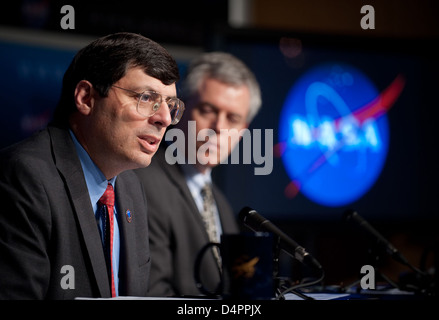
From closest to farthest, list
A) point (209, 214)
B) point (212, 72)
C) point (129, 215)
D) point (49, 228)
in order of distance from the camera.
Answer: point (49, 228), point (129, 215), point (209, 214), point (212, 72)

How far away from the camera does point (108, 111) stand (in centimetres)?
139

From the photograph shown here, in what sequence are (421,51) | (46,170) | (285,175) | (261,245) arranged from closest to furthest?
(261,245) < (46,170) < (285,175) < (421,51)

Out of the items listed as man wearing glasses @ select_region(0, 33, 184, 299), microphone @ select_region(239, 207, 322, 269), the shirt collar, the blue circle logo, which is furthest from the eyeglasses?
the blue circle logo

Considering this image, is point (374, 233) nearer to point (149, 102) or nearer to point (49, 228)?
point (149, 102)

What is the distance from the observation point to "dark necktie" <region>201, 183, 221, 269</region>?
200 centimetres

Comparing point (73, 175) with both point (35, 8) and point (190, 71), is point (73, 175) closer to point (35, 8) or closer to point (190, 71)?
point (190, 71)

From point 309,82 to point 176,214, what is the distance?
1382 millimetres

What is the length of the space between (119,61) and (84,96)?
128 millimetres

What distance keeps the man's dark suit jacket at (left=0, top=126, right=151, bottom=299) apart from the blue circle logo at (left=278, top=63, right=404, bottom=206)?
5.30 feet

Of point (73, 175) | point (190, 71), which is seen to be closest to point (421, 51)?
point (190, 71)

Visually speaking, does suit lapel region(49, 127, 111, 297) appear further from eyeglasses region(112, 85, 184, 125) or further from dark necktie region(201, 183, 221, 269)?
dark necktie region(201, 183, 221, 269)

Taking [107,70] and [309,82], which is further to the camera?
[309,82]

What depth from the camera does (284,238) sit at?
135 centimetres

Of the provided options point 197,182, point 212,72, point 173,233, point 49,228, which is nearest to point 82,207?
point 49,228
